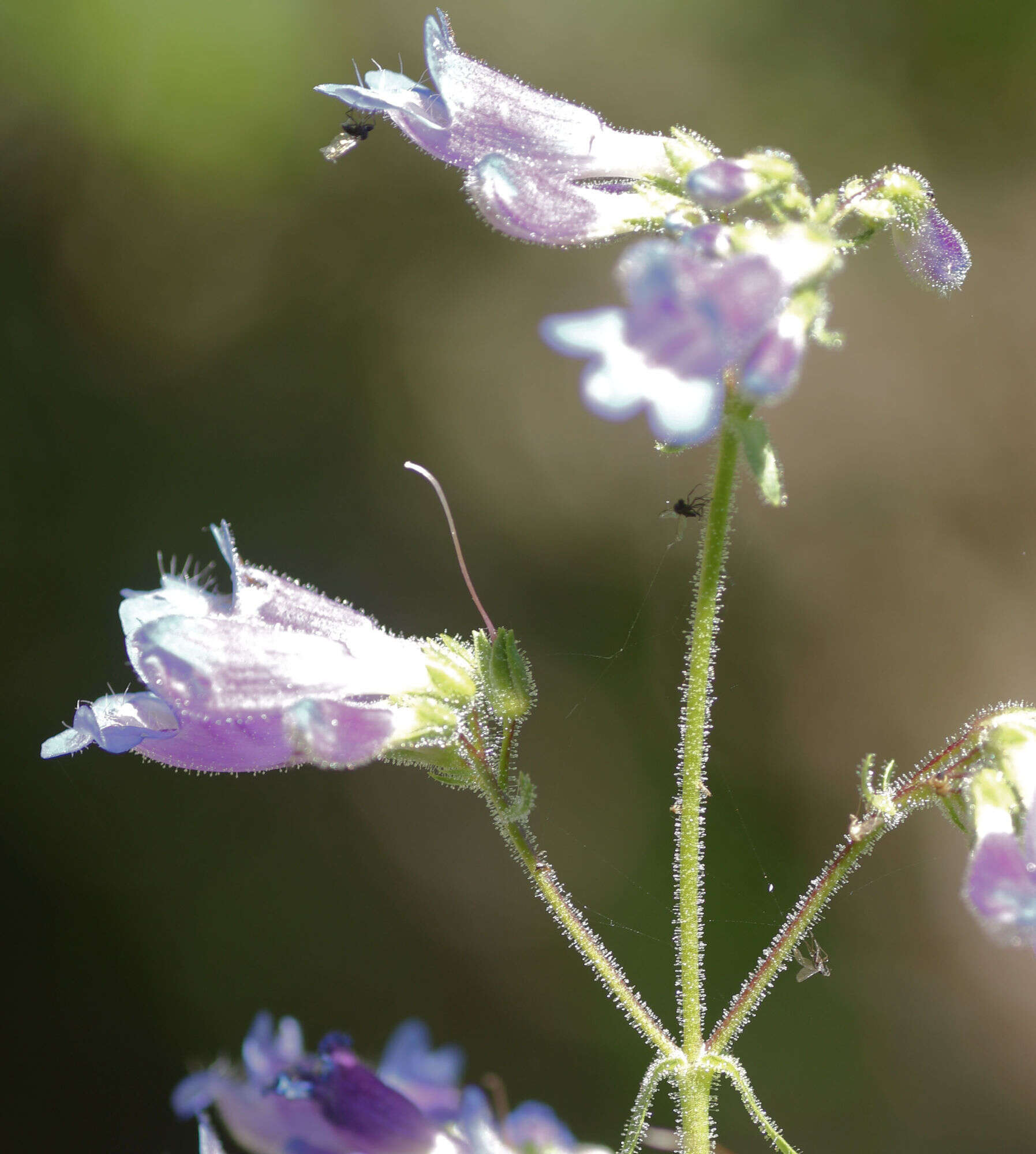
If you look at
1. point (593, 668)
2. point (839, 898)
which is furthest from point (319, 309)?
point (839, 898)

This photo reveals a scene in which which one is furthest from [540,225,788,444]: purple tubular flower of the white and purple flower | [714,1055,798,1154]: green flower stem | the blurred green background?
the blurred green background

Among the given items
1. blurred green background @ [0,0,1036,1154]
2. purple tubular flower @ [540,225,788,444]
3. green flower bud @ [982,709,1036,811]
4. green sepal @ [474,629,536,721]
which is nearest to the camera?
purple tubular flower @ [540,225,788,444]

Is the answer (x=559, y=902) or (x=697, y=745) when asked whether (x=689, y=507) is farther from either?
(x=559, y=902)

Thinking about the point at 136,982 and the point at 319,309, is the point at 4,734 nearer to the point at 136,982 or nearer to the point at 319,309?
the point at 136,982

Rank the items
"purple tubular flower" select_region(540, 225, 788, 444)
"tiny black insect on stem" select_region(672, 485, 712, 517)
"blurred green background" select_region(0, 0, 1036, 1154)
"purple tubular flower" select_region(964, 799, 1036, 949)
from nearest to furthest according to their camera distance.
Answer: "purple tubular flower" select_region(540, 225, 788, 444) < "purple tubular flower" select_region(964, 799, 1036, 949) < "tiny black insect on stem" select_region(672, 485, 712, 517) < "blurred green background" select_region(0, 0, 1036, 1154)

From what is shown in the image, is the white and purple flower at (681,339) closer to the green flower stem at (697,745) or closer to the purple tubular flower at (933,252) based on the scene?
the green flower stem at (697,745)

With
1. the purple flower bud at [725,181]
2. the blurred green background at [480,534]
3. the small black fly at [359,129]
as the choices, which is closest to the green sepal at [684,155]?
the purple flower bud at [725,181]

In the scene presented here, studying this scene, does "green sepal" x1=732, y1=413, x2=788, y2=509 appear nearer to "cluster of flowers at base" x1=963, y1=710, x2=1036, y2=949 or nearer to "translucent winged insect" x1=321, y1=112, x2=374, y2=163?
"cluster of flowers at base" x1=963, y1=710, x2=1036, y2=949
